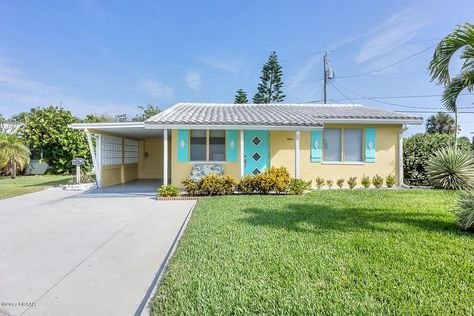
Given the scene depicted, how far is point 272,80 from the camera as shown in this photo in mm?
34531

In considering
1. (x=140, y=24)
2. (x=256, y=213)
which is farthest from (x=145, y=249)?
(x=140, y=24)

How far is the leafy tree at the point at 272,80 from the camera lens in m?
34.4

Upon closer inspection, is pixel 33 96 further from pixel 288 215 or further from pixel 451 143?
pixel 451 143

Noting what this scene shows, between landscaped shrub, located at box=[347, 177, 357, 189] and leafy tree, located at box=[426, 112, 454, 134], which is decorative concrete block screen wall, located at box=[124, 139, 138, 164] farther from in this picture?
leafy tree, located at box=[426, 112, 454, 134]

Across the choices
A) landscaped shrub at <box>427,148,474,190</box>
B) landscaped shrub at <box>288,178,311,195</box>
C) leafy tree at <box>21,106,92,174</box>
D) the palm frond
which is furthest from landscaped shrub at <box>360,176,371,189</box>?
leafy tree at <box>21,106,92,174</box>

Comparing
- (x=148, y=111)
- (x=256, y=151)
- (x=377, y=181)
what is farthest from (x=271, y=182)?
(x=148, y=111)

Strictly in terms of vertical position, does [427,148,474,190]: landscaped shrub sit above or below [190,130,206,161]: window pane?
below

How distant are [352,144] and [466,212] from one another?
7702mm

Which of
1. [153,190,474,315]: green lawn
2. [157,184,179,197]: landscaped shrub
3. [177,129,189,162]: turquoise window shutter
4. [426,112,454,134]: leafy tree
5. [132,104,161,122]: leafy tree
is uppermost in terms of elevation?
[132,104,161,122]: leafy tree

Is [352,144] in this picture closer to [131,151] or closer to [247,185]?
[247,185]

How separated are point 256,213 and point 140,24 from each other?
57.5 feet

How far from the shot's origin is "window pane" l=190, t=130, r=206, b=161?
37.9ft

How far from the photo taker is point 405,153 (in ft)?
43.0

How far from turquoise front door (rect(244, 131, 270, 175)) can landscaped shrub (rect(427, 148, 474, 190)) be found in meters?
7.34
